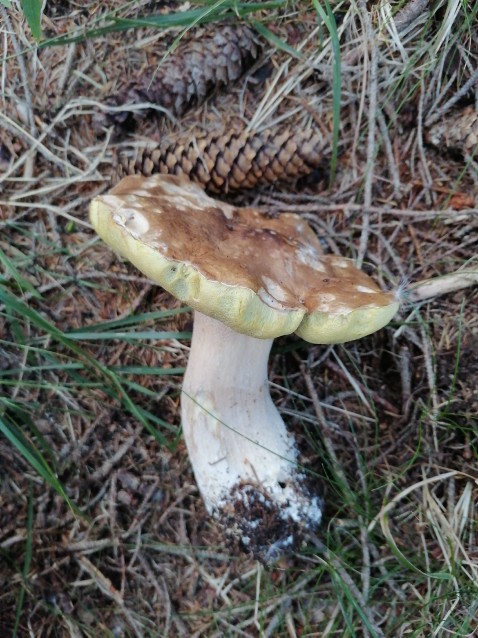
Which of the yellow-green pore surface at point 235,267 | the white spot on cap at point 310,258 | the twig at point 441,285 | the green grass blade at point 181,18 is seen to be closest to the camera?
the yellow-green pore surface at point 235,267

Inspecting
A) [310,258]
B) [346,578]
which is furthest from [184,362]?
[346,578]

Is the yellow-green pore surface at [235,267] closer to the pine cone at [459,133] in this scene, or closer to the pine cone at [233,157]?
the pine cone at [233,157]

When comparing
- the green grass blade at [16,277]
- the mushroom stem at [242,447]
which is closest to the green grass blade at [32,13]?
the green grass blade at [16,277]

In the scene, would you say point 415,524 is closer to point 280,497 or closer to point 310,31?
point 280,497

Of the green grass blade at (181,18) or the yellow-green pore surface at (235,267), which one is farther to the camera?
the green grass blade at (181,18)

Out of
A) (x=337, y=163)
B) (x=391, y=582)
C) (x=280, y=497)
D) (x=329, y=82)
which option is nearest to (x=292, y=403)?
(x=280, y=497)

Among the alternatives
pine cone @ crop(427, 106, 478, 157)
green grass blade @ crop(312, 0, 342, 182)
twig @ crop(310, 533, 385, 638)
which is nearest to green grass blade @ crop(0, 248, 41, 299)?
green grass blade @ crop(312, 0, 342, 182)

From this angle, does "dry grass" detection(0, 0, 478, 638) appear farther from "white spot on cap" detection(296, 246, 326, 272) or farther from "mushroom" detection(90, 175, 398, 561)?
"white spot on cap" detection(296, 246, 326, 272)

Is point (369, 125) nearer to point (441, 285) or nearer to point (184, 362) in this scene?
point (441, 285)
